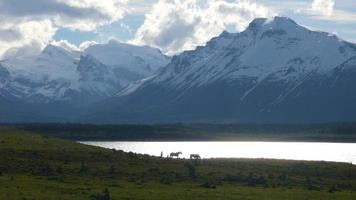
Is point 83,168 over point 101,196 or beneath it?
over

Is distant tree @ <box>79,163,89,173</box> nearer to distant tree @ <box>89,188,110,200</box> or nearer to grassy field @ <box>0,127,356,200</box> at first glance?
grassy field @ <box>0,127,356,200</box>

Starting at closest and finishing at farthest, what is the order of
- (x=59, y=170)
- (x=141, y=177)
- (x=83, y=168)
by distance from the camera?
(x=141, y=177), (x=59, y=170), (x=83, y=168)

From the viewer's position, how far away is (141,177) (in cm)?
7925

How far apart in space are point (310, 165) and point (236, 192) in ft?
129

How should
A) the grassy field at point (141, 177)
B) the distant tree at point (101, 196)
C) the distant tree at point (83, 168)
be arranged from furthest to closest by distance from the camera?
the distant tree at point (83, 168), the grassy field at point (141, 177), the distant tree at point (101, 196)

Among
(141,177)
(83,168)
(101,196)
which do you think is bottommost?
(101,196)

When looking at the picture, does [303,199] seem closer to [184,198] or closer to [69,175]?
[184,198]

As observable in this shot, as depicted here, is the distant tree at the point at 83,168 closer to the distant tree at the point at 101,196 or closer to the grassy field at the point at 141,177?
the grassy field at the point at 141,177

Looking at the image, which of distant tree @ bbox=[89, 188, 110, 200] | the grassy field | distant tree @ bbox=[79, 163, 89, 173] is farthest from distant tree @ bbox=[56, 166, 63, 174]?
distant tree @ bbox=[89, 188, 110, 200]

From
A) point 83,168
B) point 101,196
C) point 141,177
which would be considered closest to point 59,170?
point 83,168

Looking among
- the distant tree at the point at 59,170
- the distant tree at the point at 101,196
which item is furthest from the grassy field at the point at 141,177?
the distant tree at the point at 59,170

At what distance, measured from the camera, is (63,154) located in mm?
94688

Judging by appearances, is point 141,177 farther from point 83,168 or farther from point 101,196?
point 101,196

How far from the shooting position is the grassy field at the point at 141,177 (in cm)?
6569
